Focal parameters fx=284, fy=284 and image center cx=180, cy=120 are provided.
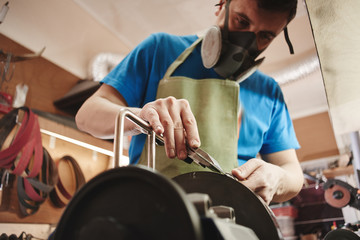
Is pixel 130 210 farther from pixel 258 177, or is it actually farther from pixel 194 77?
pixel 194 77

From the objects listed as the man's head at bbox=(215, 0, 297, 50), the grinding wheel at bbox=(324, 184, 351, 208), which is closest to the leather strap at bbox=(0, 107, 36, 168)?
the man's head at bbox=(215, 0, 297, 50)

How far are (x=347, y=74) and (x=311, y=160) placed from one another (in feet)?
8.94

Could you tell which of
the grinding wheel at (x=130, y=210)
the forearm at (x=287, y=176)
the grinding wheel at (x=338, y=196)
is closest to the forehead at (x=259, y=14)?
the forearm at (x=287, y=176)

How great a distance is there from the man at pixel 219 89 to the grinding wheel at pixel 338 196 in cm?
69

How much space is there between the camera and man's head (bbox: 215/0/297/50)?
0.87 meters

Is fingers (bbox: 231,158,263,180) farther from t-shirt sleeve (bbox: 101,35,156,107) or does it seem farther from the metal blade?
t-shirt sleeve (bbox: 101,35,156,107)

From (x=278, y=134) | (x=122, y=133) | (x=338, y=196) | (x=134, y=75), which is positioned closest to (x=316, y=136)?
(x=338, y=196)

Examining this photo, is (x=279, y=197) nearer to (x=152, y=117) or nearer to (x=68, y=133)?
(x=152, y=117)

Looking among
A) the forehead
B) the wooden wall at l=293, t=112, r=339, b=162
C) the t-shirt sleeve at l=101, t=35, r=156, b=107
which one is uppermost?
the wooden wall at l=293, t=112, r=339, b=162

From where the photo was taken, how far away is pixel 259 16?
2.90ft

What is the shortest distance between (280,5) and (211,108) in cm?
39

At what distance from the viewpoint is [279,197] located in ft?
2.80

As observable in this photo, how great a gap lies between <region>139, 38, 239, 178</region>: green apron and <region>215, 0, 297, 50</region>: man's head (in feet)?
0.44

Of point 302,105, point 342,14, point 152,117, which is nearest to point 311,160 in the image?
point 302,105
